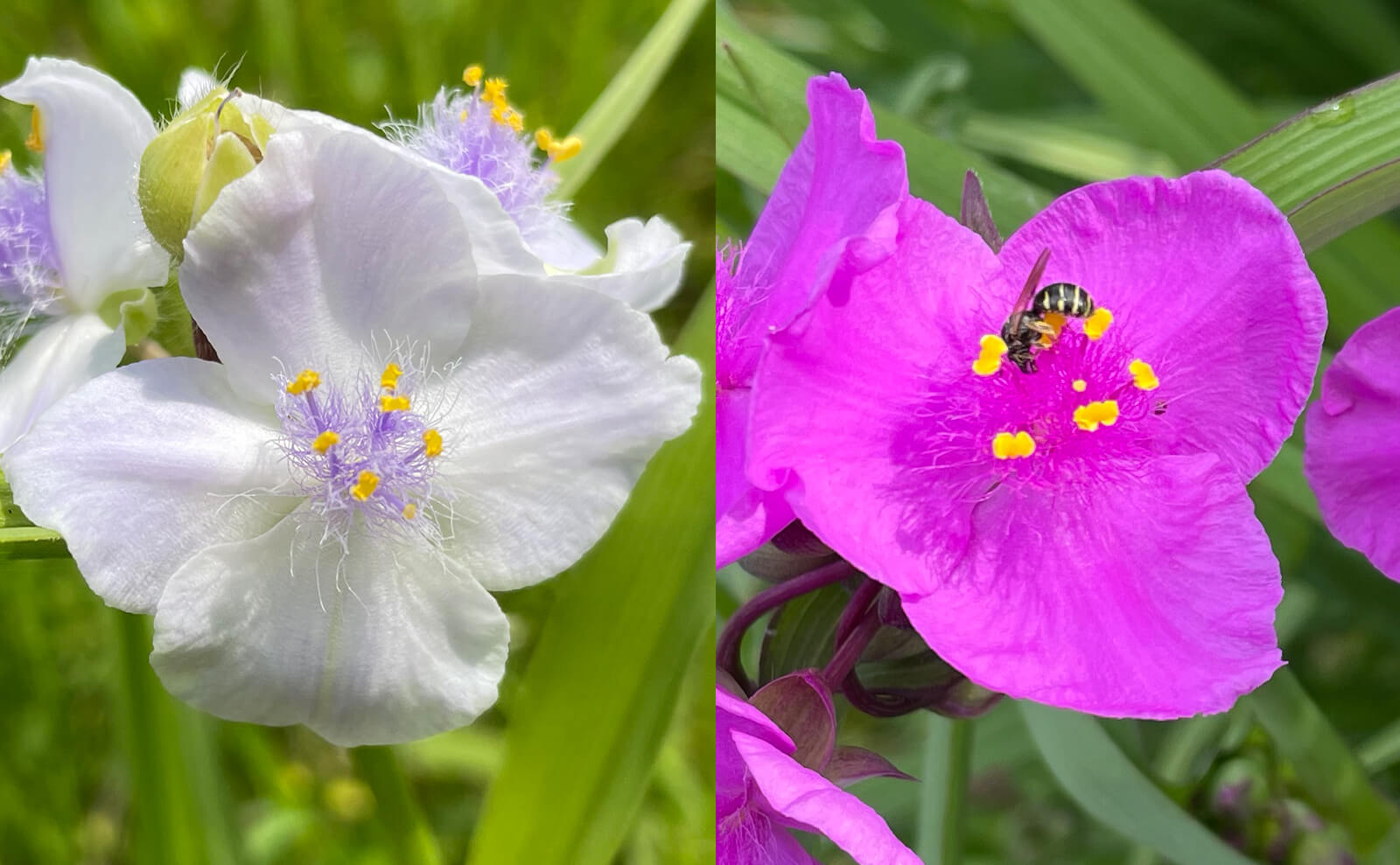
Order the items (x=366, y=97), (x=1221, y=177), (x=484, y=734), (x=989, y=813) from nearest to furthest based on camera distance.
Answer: (x=1221, y=177) < (x=366, y=97) < (x=484, y=734) < (x=989, y=813)

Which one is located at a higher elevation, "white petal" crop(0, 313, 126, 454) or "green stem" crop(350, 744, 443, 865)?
"white petal" crop(0, 313, 126, 454)

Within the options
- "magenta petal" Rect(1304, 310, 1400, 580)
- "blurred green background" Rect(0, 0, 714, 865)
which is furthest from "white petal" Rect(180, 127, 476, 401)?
"magenta petal" Rect(1304, 310, 1400, 580)

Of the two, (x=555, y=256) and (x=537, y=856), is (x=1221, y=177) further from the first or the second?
(x=537, y=856)

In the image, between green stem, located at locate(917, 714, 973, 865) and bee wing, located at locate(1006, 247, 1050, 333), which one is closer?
bee wing, located at locate(1006, 247, 1050, 333)

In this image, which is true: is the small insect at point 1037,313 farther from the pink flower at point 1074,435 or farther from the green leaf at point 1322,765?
the green leaf at point 1322,765

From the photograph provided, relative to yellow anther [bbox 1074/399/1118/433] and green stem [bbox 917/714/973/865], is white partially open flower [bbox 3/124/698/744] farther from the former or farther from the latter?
green stem [bbox 917/714/973/865]

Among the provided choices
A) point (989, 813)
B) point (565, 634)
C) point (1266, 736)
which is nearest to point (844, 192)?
point (565, 634)

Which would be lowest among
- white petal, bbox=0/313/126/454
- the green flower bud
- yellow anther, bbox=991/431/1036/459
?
white petal, bbox=0/313/126/454

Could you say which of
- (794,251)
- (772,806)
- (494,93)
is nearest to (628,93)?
(494,93)
